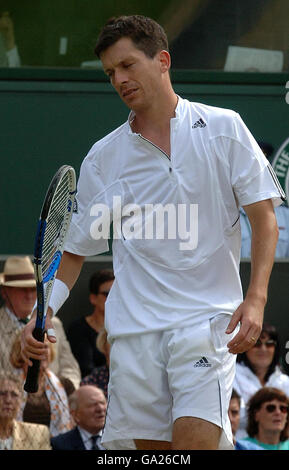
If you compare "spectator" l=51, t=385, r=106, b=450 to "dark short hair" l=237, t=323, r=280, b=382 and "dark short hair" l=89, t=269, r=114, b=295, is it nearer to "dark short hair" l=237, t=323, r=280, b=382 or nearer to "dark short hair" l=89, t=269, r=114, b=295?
"dark short hair" l=89, t=269, r=114, b=295

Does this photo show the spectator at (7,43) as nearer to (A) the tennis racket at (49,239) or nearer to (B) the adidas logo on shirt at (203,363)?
(A) the tennis racket at (49,239)

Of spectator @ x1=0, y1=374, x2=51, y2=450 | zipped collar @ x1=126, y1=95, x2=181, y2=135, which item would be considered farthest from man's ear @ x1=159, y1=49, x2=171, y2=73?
spectator @ x1=0, y1=374, x2=51, y2=450

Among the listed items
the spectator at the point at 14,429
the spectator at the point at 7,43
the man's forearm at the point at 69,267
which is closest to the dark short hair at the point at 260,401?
the spectator at the point at 14,429

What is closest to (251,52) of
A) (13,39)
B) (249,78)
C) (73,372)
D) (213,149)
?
(249,78)

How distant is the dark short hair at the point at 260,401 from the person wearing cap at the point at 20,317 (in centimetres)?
119

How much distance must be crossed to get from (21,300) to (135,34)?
355 centimetres

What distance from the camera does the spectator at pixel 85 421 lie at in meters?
6.63

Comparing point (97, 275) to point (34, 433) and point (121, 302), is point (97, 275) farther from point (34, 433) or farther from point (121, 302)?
point (121, 302)

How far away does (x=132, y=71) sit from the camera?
14.1 ft

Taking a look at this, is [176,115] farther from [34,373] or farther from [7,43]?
[7,43]

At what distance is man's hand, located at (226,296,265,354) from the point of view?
157 inches

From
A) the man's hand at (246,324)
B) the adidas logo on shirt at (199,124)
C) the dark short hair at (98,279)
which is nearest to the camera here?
the man's hand at (246,324)

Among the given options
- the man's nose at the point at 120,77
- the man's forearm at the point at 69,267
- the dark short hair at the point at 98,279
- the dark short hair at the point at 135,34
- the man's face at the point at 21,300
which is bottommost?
the man's face at the point at 21,300

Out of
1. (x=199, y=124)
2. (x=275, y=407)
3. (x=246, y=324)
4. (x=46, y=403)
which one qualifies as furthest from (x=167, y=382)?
(x=275, y=407)
